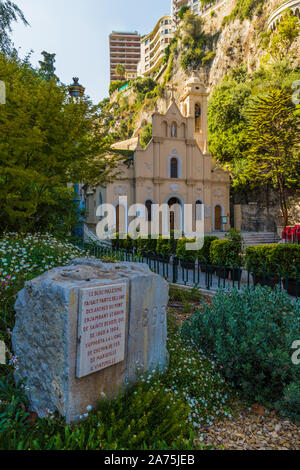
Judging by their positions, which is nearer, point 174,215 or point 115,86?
point 174,215

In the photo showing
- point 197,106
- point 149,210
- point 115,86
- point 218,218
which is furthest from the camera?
point 115,86

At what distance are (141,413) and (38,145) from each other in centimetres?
599

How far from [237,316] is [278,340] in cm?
56

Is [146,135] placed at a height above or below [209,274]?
above

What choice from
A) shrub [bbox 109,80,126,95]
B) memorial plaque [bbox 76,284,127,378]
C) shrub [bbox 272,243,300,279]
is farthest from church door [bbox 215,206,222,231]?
shrub [bbox 109,80,126,95]

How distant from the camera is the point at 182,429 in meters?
2.56

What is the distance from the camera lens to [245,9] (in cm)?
4306

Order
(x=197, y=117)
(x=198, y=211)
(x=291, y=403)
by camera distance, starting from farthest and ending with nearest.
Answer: (x=197, y=117) < (x=198, y=211) < (x=291, y=403)

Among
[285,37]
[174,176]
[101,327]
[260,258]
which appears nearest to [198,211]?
[174,176]

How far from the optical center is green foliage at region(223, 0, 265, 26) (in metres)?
42.0

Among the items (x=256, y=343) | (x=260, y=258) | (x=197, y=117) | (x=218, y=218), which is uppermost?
(x=197, y=117)

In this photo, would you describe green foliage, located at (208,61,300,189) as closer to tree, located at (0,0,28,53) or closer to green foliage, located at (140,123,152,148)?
green foliage, located at (140,123,152,148)

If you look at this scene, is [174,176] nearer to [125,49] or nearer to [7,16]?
[7,16]

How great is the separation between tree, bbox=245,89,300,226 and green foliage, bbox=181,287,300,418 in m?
24.2
